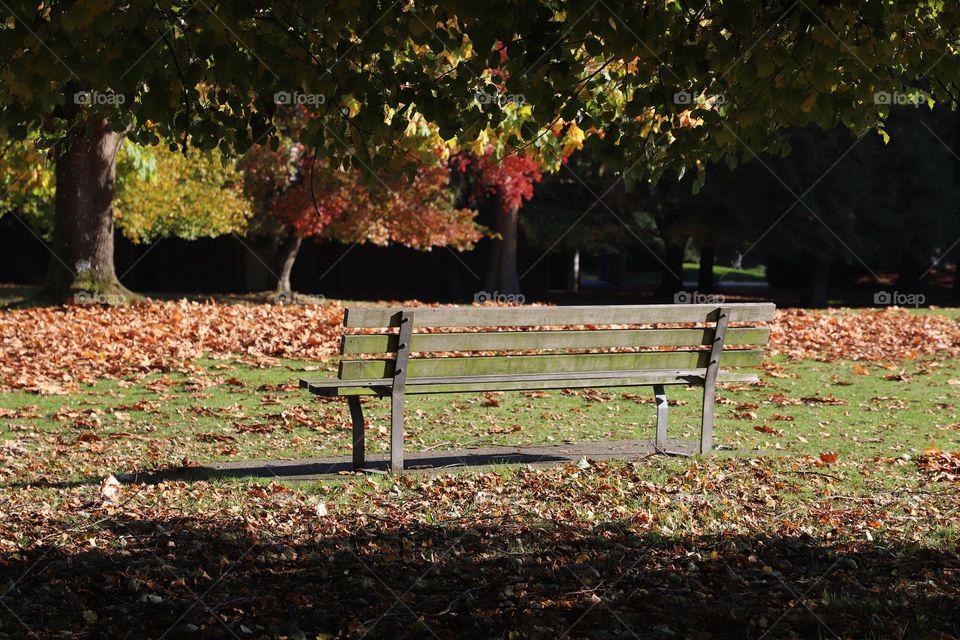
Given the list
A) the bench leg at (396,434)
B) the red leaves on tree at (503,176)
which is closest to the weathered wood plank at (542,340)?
the bench leg at (396,434)

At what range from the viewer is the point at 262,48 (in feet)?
18.0

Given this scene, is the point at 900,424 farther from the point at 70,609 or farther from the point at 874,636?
the point at 70,609

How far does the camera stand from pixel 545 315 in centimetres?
685

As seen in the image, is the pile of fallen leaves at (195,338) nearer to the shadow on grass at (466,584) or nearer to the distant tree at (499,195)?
the shadow on grass at (466,584)

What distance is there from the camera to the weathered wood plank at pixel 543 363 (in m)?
6.73

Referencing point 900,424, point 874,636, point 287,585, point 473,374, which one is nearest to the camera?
point 874,636

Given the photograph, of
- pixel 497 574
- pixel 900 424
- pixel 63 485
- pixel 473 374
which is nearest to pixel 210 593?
pixel 497 574

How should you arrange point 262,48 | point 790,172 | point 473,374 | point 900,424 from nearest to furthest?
point 262,48, point 473,374, point 900,424, point 790,172

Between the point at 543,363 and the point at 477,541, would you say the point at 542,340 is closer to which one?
the point at 543,363

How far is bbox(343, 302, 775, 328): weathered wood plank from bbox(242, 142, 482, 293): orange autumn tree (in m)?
16.2

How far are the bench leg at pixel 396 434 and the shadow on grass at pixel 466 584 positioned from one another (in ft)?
4.14

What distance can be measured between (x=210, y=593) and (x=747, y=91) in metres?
3.65

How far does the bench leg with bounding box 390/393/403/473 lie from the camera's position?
22.2ft

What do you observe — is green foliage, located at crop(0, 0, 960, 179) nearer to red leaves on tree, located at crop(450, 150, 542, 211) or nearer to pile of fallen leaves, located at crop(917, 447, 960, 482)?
pile of fallen leaves, located at crop(917, 447, 960, 482)
